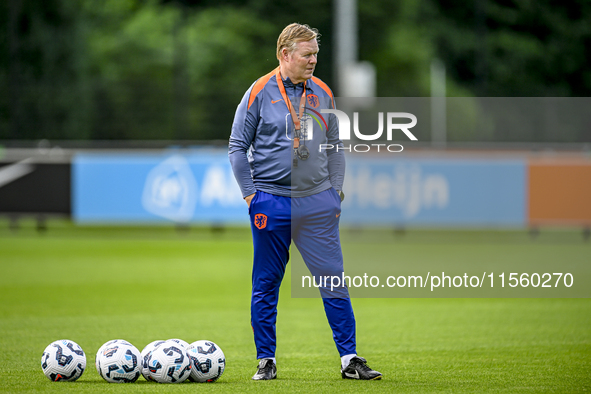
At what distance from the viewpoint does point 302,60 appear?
5.76 meters

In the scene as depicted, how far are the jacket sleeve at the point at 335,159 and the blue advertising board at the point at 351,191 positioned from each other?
27.5ft

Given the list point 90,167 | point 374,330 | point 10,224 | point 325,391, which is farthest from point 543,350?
point 10,224

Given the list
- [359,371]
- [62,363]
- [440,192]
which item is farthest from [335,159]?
[440,192]

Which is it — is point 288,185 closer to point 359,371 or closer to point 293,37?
point 293,37

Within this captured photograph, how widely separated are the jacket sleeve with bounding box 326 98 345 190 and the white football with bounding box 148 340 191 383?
1.44 m

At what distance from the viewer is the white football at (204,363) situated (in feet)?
19.1

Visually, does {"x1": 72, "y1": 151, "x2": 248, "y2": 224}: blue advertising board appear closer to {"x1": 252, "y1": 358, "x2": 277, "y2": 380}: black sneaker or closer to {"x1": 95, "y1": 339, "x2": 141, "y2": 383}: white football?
{"x1": 252, "y1": 358, "x2": 277, "y2": 380}: black sneaker

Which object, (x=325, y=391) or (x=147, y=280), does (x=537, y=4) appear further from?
(x=325, y=391)

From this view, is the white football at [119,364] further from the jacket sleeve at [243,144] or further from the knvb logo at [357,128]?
the knvb logo at [357,128]

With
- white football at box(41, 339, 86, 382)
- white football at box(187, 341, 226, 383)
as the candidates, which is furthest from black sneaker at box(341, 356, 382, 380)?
white football at box(41, 339, 86, 382)

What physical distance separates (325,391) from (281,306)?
444 cm

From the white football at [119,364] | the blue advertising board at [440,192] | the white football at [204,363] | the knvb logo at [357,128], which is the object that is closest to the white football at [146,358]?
the white football at [119,364]

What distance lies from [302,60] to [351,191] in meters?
9.67

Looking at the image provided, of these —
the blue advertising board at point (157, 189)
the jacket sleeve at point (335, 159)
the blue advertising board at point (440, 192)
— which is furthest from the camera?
the blue advertising board at point (157, 189)
